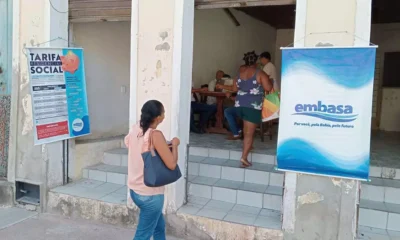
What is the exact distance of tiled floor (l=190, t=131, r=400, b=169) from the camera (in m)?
4.61

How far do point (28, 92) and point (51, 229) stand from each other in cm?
171

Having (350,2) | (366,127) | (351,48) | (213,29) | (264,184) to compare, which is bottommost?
(264,184)

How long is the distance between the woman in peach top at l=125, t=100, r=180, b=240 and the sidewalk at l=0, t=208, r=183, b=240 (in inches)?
45.7

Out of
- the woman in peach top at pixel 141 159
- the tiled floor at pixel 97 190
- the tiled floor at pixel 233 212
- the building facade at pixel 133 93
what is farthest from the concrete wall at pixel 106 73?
the woman in peach top at pixel 141 159

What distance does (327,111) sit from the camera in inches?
124

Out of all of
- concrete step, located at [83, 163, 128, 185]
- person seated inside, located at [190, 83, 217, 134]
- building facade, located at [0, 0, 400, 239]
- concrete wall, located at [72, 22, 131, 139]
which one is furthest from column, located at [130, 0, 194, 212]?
person seated inside, located at [190, 83, 217, 134]

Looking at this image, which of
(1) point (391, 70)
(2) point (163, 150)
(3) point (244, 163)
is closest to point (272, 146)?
(3) point (244, 163)

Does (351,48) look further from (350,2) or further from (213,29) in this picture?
(213,29)

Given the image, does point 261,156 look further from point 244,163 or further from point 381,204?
point 381,204

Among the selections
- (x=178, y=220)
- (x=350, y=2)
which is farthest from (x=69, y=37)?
(x=350, y=2)

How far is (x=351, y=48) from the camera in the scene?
9.93ft

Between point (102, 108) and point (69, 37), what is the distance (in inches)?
50.2

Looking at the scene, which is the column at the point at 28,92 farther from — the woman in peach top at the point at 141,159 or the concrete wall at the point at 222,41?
the concrete wall at the point at 222,41

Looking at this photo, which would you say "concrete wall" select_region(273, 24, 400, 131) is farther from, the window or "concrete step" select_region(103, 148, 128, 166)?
"concrete step" select_region(103, 148, 128, 166)
